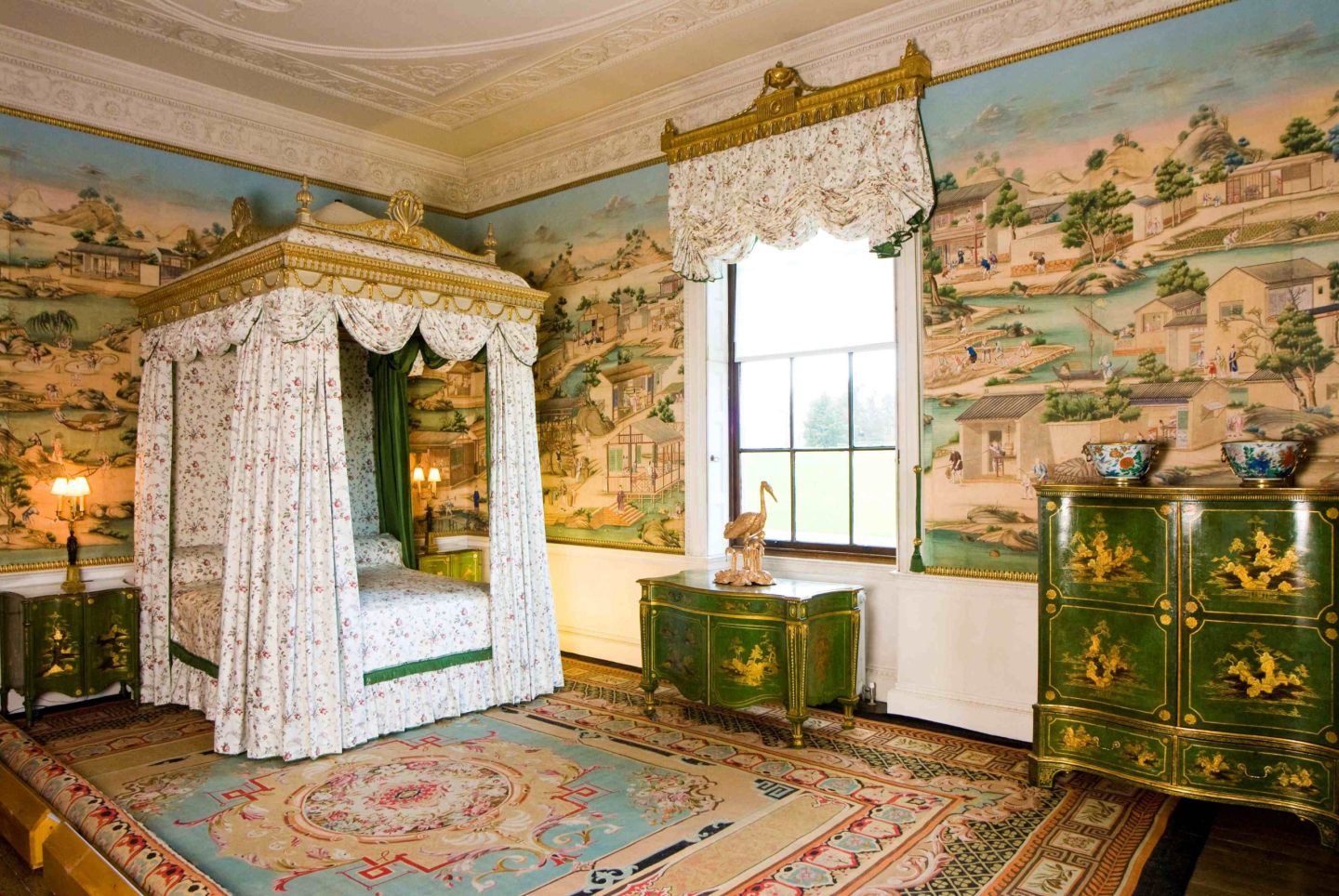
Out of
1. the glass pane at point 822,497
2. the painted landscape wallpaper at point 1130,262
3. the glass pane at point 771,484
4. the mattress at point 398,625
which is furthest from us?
the glass pane at point 771,484

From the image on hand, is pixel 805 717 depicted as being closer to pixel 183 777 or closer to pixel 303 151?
pixel 183 777

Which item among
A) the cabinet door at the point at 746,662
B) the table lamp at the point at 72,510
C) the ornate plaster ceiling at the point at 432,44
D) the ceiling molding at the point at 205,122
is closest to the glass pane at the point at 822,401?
the cabinet door at the point at 746,662

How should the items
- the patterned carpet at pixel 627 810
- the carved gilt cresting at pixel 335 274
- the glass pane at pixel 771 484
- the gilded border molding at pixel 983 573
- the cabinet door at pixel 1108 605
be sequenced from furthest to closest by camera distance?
the glass pane at pixel 771 484
the carved gilt cresting at pixel 335 274
the gilded border molding at pixel 983 573
the cabinet door at pixel 1108 605
the patterned carpet at pixel 627 810

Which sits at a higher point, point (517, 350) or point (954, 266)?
point (954, 266)

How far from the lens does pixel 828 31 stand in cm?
559

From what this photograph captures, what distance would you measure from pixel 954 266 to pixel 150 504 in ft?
18.0

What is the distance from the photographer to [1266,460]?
388 cm

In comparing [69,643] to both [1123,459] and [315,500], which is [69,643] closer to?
[315,500]

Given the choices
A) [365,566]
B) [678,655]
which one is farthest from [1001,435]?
[365,566]

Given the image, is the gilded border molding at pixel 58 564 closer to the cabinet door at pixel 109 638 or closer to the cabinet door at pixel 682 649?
the cabinet door at pixel 109 638

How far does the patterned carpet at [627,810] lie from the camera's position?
345 cm

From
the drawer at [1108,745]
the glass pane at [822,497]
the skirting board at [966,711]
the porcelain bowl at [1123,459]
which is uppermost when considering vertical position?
the porcelain bowl at [1123,459]

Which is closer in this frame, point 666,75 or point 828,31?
point 828,31

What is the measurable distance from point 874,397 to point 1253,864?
327 centimetres
